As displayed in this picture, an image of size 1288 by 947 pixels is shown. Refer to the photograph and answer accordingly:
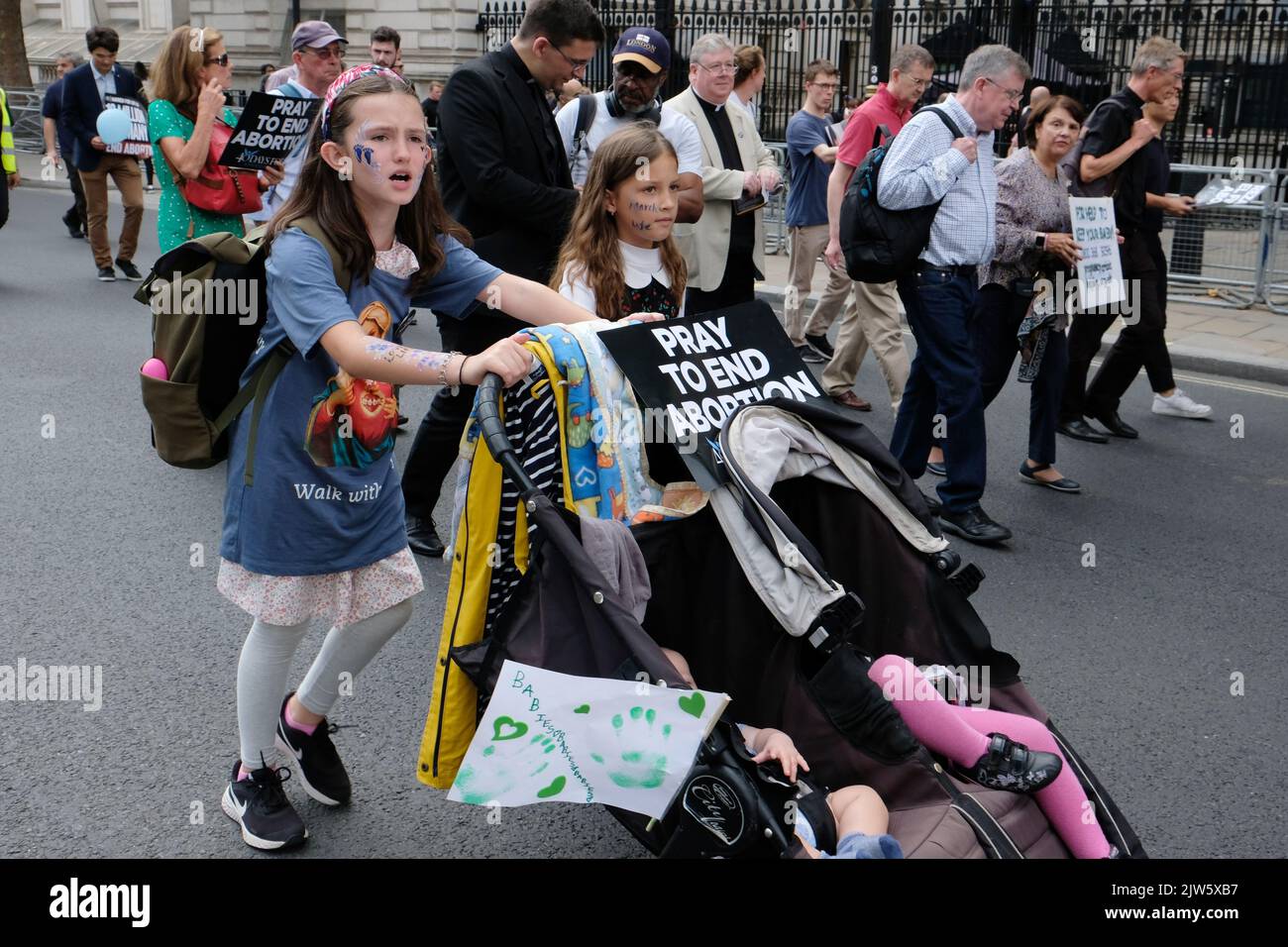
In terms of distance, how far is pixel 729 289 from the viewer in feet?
21.3

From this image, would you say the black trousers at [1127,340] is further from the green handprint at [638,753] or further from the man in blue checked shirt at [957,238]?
the green handprint at [638,753]

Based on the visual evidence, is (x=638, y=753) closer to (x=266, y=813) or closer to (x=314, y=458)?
(x=314, y=458)

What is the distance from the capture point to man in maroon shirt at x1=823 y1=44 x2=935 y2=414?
278 inches

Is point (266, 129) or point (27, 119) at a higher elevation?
point (266, 129)

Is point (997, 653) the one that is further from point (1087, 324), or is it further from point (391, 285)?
point (1087, 324)

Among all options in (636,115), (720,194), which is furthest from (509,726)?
(720,194)

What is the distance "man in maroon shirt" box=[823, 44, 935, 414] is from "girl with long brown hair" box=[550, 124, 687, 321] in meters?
3.07

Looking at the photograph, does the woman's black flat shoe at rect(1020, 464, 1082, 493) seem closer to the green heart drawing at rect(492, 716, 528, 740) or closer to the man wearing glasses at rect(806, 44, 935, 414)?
the man wearing glasses at rect(806, 44, 935, 414)

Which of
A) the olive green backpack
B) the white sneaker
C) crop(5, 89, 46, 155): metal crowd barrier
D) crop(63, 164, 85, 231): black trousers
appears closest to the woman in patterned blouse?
the white sneaker

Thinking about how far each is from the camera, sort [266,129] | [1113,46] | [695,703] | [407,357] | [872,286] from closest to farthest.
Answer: [695,703] < [407,357] < [266,129] < [872,286] < [1113,46]

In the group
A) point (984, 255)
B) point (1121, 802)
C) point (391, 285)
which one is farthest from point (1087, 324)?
point (391, 285)

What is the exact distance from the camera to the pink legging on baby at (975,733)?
2.83 m

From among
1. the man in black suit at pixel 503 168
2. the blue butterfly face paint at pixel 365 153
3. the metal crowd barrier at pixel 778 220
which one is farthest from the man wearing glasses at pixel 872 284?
the metal crowd barrier at pixel 778 220

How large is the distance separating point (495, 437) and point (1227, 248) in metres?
10.3
